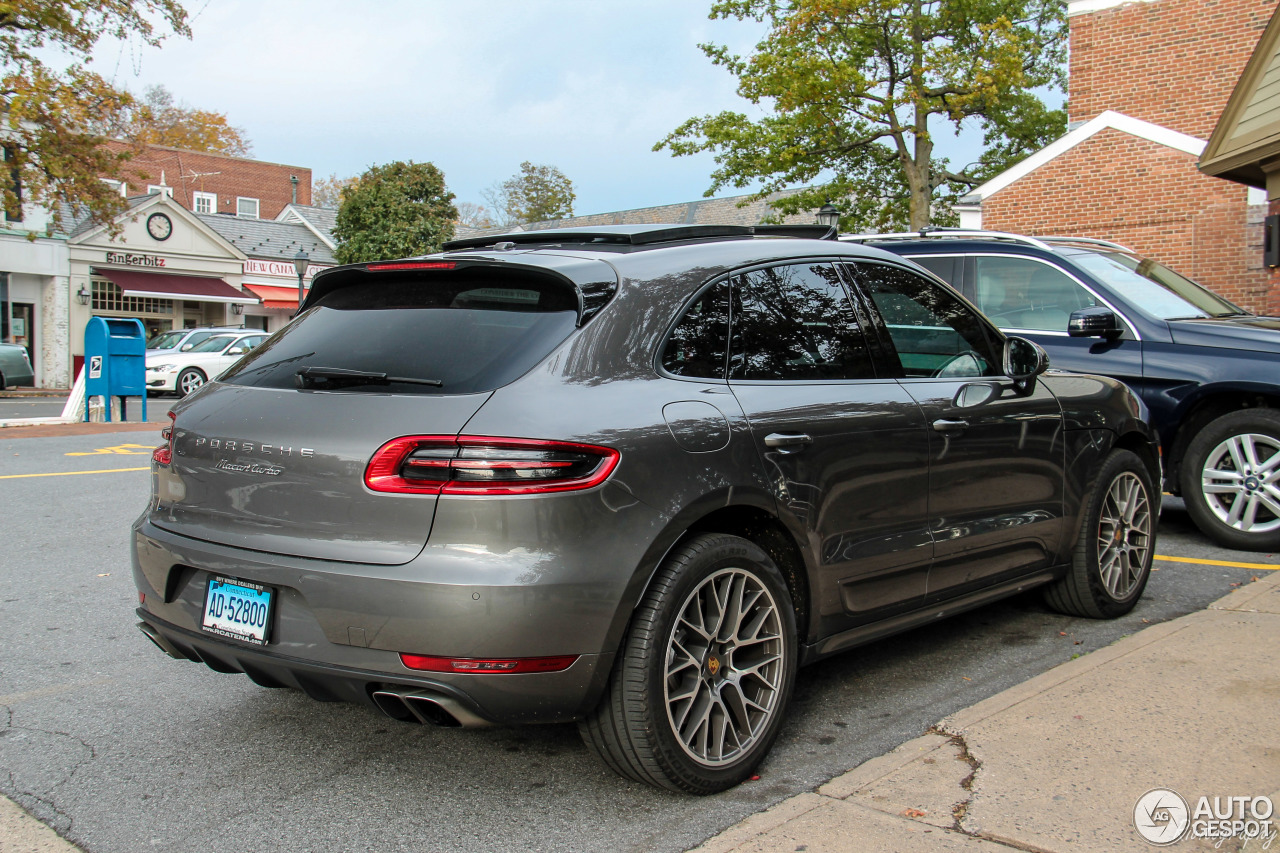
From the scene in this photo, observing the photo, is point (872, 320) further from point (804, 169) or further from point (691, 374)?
point (804, 169)

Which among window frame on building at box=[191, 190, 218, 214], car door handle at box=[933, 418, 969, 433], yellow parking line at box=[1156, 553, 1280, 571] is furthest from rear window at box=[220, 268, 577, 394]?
window frame on building at box=[191, 190, 218, 214]

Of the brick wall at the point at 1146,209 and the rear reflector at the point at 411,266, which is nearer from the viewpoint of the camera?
the rear reflector at the point at 411,266

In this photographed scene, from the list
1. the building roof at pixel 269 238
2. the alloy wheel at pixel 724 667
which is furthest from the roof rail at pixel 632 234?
the building roof at pixel 269 238

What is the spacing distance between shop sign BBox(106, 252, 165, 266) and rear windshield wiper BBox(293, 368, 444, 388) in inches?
1440

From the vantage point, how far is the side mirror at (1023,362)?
14.8 feet

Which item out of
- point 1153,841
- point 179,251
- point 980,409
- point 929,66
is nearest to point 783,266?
point 980,409

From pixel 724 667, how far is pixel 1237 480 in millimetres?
4909

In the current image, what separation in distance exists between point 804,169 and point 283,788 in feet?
92.3

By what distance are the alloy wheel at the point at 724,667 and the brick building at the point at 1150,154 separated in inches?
687

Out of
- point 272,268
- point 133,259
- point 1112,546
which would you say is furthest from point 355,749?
point 272,268

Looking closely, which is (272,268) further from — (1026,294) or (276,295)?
(1026,294)

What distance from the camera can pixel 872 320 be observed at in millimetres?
4031

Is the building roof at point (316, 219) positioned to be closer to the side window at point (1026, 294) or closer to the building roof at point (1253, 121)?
the building roof at point (1253, 121)

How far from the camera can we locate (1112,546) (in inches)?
199
